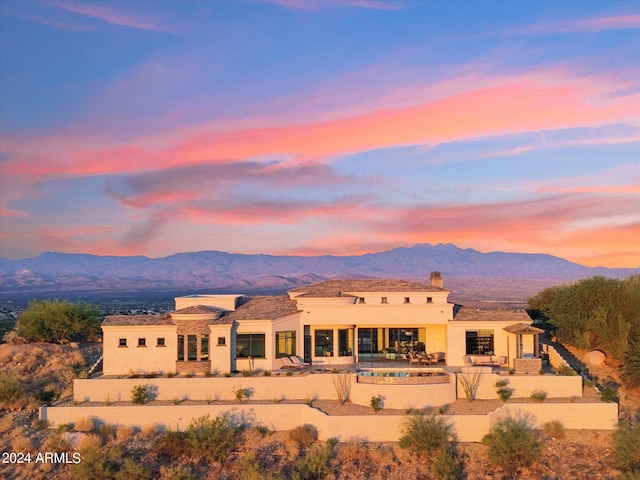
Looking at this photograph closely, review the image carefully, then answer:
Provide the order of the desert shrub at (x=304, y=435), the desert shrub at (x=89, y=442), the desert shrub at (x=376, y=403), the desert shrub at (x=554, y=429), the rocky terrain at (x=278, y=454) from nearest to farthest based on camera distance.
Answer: the rocky terrain at (x=278, y=454)
the desert shrub at (x=89, y=442)
the desert shrub at (x=304, y=435)
the desert shrub at (x=554, y=429)
the desert shrub at (x=376, y=403)

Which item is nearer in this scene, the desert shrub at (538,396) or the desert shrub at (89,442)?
the desert shrub at (89,442)

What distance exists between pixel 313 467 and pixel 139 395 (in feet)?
31.4

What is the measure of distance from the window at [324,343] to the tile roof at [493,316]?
264 inches

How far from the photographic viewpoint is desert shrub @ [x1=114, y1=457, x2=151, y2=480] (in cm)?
2570

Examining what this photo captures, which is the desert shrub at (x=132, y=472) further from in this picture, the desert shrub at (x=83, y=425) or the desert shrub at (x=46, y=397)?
the desert shrub at (x=46, y=397)

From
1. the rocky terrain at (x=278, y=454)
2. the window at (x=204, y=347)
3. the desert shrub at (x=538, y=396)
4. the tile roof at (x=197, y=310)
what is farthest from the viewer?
the tile roof at (x=197, y=310)

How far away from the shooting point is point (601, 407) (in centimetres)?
2931

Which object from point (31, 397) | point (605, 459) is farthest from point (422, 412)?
point (31, 397)

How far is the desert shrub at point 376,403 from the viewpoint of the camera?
2964cm

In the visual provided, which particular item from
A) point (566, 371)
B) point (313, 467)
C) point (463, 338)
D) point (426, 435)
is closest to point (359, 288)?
point (463, 338)

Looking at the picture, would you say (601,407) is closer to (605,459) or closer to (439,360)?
(605,459)

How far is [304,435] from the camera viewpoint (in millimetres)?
28594

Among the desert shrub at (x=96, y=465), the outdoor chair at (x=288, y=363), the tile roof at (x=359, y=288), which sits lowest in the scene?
the desert shrub at (x=96, y=465)

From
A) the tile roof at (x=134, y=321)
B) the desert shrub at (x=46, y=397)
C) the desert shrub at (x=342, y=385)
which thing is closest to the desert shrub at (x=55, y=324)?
the tile roof at (x=134, y=321)
